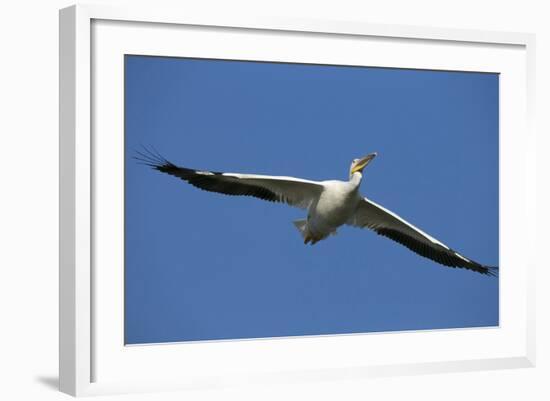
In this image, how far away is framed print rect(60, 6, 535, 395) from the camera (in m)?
5.66

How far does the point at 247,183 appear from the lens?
6.06 m

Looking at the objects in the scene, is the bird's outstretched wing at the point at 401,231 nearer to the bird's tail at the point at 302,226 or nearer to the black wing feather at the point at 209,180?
the bird's tail at the point at 302,226

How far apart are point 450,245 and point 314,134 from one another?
110cm

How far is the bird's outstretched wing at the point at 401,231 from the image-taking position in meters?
6.37

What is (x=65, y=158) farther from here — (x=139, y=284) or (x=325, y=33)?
(x=325, y=33)

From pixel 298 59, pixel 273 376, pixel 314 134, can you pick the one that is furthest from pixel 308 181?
pixel 273 376

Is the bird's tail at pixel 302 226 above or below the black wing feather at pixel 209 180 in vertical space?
below

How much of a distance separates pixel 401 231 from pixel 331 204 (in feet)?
1.43

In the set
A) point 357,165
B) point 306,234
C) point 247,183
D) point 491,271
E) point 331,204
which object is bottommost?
point 491,271

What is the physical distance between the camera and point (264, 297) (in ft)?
19.9

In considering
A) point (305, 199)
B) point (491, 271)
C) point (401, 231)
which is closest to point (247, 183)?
point (305, 199)

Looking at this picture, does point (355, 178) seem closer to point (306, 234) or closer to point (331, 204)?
point (331, 204)

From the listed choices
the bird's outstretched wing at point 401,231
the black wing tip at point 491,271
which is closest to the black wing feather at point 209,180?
the bird's outstretched wing at point 401,231

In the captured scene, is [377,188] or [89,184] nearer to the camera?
[89,184]
